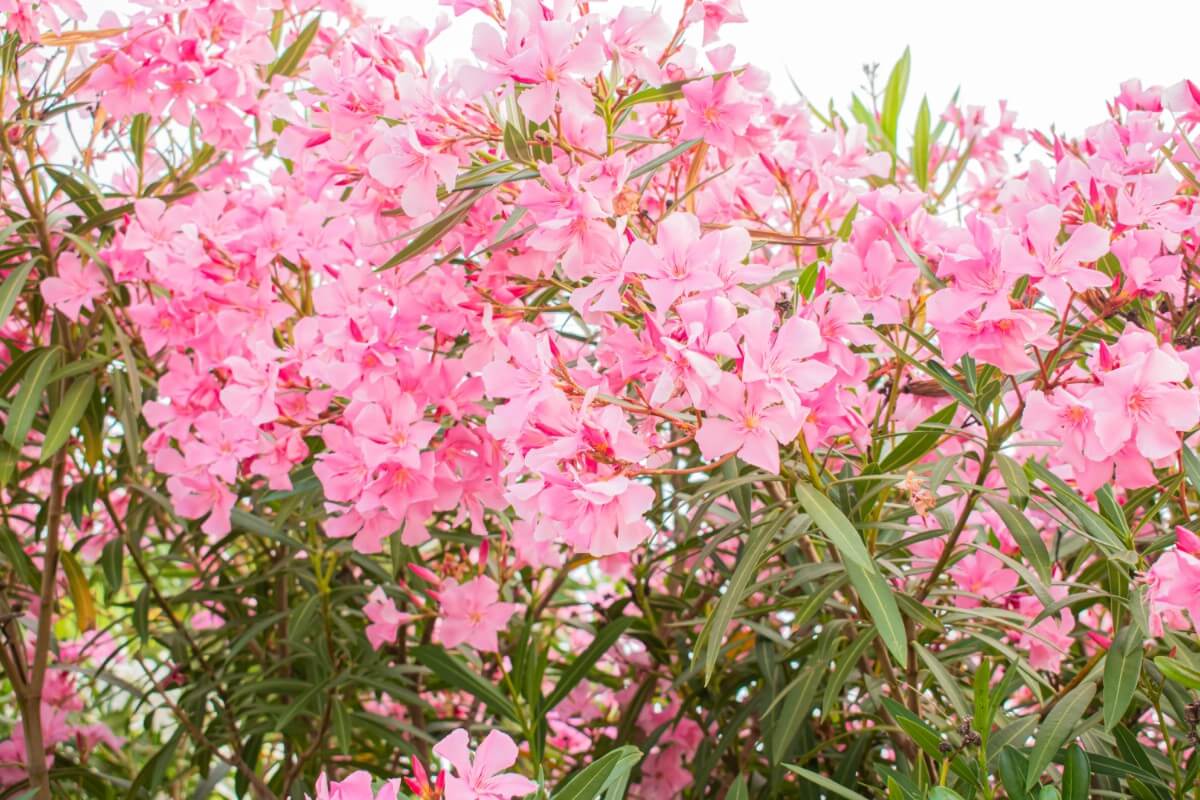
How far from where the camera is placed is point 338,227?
1.33 m

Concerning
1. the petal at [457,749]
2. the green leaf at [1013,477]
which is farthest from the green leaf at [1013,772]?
the petal at [457,749]

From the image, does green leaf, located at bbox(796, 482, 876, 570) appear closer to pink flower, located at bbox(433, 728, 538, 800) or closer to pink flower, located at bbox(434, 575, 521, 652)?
pink flower, located at bbox(433, 728, 538, 800)

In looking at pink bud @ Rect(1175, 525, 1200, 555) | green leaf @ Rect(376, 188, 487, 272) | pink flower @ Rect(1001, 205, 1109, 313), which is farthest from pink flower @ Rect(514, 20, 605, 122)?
pink bud @ Rect(1175, 525, 1200, 555)

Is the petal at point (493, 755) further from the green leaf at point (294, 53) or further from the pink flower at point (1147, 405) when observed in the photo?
the green leaf at point (294, 53)

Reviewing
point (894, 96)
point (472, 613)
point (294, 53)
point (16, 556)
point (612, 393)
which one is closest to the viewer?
point (612, 393)

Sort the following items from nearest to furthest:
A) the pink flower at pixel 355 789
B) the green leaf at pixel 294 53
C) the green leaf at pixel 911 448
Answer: the pink flower at pixel 355 789 < the green leaf at pixel 911 448 < the green leaf at pixel 294 53

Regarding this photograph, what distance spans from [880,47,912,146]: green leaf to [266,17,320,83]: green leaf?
878 millimetres

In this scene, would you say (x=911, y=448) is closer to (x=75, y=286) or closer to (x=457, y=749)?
(x=457, y=749)

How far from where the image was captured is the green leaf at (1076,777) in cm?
94

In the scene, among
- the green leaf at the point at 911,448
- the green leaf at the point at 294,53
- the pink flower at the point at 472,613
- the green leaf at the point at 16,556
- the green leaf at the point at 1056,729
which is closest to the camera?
the green leaf at the point at 1056,729

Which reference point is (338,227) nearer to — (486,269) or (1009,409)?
(486,269)

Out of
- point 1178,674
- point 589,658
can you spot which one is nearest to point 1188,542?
point 1178,674

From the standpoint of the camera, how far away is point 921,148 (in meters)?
1.86

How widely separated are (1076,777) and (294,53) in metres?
1.42
